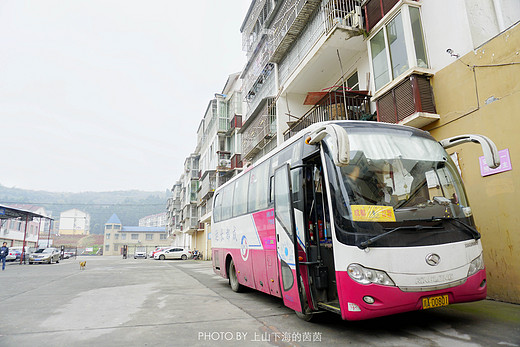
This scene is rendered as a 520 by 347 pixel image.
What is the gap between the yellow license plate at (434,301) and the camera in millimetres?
4055

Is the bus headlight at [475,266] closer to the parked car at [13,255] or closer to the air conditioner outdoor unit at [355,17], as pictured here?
the air conditioner outdoor unit at [355,17]

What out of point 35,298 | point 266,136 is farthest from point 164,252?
point 35,298

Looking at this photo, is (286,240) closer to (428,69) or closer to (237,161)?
(428,69)

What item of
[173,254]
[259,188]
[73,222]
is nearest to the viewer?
[259,188]

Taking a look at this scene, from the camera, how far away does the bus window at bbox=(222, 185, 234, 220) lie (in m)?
9.87

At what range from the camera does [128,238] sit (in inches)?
3214

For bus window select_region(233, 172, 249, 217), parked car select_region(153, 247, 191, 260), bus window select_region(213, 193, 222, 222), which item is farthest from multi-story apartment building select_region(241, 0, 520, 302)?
parked car select_region(153, 247, 191, 260)

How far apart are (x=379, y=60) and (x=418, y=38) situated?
4.27 feet

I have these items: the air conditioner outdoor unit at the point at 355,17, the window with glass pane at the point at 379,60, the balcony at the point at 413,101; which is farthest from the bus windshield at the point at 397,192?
the air conditioner outdoor unit at the point at 355,17

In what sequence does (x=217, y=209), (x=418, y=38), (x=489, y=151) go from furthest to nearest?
(x=217, y=209)
(x=418, y=38)
(x=489, y=151)

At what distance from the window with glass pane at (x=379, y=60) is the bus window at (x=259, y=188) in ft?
16.0

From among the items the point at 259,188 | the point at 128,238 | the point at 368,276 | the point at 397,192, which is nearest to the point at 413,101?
the point at 259,188

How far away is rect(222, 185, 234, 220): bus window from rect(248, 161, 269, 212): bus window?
72.8 inches

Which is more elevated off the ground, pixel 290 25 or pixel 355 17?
pixel 290 25
